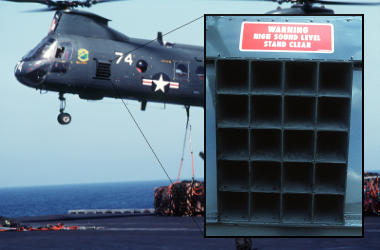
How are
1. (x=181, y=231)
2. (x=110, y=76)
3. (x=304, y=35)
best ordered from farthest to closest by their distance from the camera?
(x=110, y=76) < (x=181, y=231) < (x=304, y=35)

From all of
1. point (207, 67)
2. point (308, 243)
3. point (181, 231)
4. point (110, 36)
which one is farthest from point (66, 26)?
point (207, 67)

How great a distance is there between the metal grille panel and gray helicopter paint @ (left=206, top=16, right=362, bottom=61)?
0.47 ft

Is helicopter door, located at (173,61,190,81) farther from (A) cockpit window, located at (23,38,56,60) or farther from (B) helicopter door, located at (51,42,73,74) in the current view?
(A) cockpit window, located at (23,38,56,60)

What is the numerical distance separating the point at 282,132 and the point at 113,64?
2121 cm

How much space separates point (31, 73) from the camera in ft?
94.0

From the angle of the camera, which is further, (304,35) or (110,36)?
(110,36)

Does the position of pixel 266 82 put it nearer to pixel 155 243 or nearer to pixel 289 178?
pixel 289 178

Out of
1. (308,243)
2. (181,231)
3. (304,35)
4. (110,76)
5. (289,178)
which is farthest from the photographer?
(110,76)

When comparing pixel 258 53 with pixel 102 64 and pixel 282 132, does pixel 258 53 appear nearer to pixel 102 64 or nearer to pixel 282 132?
pixel 282 132

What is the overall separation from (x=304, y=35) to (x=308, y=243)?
41.5 feet

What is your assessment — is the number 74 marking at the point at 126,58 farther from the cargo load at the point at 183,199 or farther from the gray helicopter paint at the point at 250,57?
the gray helicopter paint at the point at 250,57

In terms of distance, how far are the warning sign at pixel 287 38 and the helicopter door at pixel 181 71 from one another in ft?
71.1

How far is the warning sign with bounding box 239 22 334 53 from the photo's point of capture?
9.47 metres

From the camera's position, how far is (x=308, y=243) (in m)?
20.5
